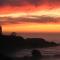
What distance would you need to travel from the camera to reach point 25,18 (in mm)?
2484

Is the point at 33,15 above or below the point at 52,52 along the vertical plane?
above

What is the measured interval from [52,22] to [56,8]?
17 centimetres

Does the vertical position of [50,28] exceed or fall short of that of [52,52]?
it exceeds it

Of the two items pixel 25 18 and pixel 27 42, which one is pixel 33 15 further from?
pixel 27 42

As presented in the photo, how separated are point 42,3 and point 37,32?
312 millimetres

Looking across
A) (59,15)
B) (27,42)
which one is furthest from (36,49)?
(59,15)

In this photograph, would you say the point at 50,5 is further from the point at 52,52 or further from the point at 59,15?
the point at 52,52

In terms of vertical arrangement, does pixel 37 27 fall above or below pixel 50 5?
below

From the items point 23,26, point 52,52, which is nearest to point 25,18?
point 23,26

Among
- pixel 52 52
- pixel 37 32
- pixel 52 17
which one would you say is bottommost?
pixel 52 52

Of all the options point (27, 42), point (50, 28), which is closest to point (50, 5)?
point (50, 28)

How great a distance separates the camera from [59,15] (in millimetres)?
2527

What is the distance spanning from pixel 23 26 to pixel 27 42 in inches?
6.5

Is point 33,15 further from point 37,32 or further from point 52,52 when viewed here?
point 52,52
